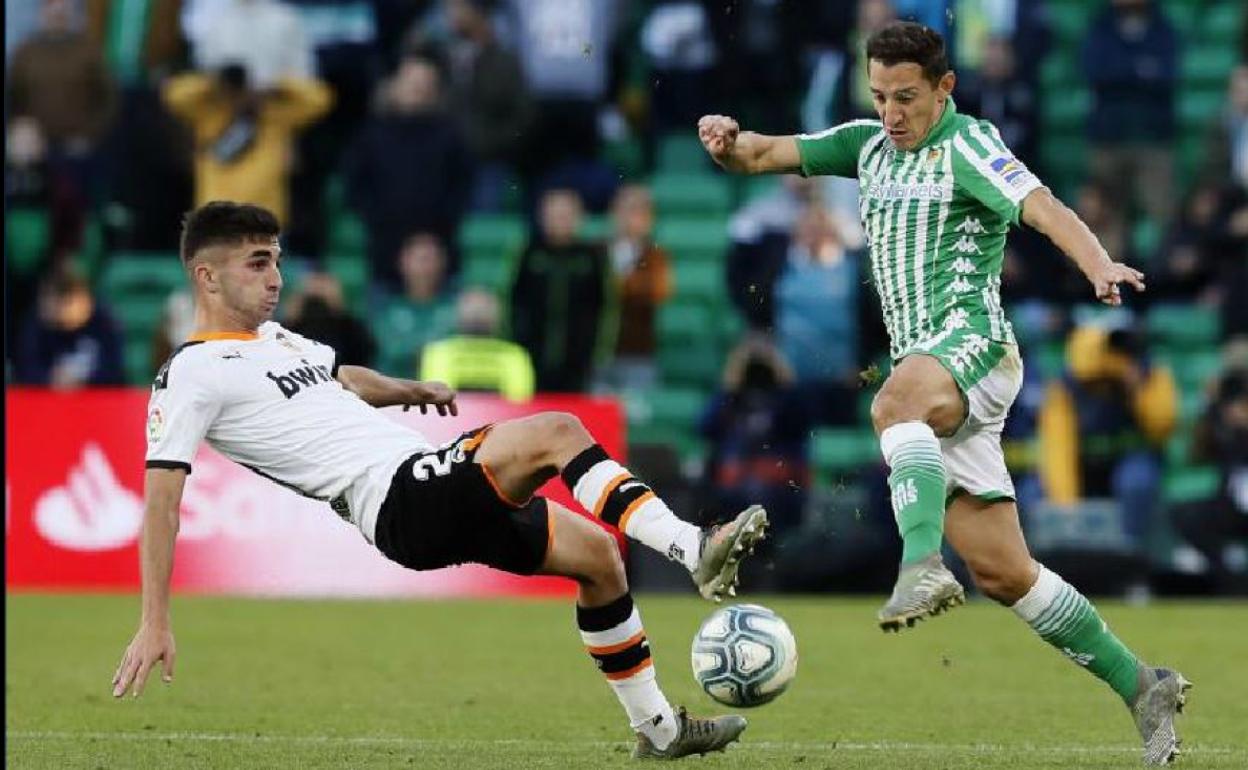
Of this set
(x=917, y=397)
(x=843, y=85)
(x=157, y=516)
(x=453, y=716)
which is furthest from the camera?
(x=843, y=85)

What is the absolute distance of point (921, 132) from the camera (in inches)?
272

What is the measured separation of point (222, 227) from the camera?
6605 millimetres

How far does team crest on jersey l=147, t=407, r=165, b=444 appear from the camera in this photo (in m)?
6.24

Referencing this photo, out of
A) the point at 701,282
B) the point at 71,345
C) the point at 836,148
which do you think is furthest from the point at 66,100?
the point at 836,148

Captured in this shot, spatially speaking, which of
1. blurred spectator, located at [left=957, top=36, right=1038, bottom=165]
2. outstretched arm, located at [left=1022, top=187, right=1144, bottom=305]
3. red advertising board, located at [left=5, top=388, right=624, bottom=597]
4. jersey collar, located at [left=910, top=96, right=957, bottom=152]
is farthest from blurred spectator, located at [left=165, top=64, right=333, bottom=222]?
outstretched arm, located at [left=1022, top=187, right=1144, bottom=305]

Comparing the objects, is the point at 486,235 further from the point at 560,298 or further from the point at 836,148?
the point at 836,148

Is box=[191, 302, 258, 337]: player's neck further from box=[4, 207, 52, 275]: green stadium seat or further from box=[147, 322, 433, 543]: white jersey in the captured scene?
box=[4, 207, 52, 275]: green stadium seat

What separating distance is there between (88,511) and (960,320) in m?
8.69

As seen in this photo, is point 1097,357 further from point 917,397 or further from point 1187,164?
point 917,397

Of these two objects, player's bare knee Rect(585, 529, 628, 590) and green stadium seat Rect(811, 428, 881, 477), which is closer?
player's bare knee Rect(585, 529, 628, 590)

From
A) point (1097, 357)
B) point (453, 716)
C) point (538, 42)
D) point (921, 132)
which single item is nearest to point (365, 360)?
point (538, 42)

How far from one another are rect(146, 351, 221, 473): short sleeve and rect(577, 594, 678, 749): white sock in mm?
1249

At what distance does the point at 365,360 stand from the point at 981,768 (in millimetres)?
8549

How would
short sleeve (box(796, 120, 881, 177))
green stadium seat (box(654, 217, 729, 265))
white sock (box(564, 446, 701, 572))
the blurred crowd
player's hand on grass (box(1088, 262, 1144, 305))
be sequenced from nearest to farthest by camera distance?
player's hand on grass (box(1088, 262, 1144, 305)), white sock (box(564, 446, 701, 572)), short sleeve (box(796, 120, 881, 177)), the blurred crowd, green stadium seat (box(654, 217, 729, 265))
